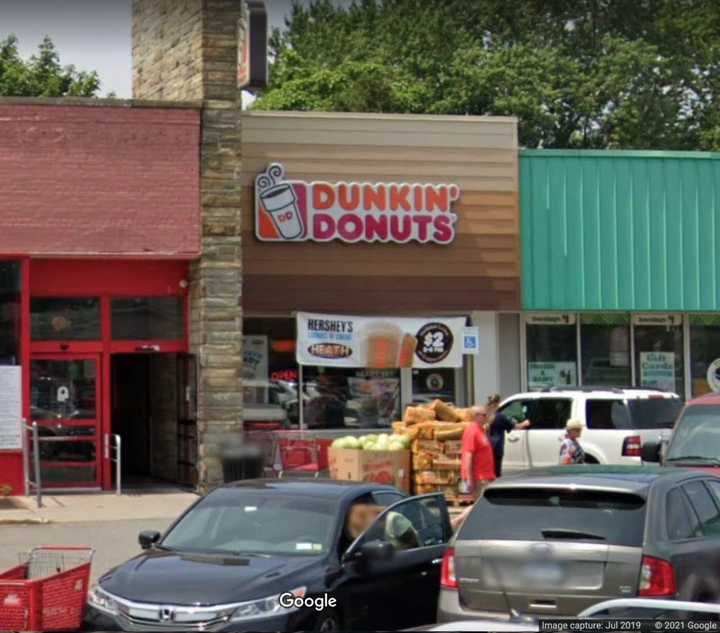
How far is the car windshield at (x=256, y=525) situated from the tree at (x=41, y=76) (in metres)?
40.3

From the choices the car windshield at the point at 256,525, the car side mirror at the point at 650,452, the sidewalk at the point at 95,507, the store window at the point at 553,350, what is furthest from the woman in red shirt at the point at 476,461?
the store window at the point at 553,350

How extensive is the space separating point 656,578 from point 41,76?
45.3m

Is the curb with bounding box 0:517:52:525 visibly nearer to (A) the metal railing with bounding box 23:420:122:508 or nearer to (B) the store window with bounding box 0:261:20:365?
(A) the metal railing with bounding box 23:420:122:508

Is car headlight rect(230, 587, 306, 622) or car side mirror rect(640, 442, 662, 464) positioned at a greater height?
car side mirror rect(640, 442, 662, 464)

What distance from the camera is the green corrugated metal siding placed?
2620 centimetres

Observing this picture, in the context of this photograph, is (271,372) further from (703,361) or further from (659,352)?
(703,361)

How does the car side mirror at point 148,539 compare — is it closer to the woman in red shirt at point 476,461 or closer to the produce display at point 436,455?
the woman in red shirt at point 476,461

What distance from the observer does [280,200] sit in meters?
24.7

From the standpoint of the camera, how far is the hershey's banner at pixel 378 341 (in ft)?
81.6

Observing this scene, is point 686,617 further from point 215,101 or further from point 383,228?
point 383,228

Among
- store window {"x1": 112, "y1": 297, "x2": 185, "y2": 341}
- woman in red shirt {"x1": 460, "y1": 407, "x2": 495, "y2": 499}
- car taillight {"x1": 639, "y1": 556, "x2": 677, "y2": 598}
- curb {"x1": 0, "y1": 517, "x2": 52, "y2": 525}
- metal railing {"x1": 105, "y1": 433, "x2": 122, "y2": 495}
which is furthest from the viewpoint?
store window {"x1": 112, "y1": 297, "x2": 185, "y2": 341}

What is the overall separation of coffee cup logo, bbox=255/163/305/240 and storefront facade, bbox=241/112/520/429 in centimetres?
2

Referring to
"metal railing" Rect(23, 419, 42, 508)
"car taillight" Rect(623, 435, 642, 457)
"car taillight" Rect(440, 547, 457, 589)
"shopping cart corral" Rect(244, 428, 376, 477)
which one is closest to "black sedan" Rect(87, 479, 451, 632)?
"car taillight" Rect(440, 547, 457, 589)

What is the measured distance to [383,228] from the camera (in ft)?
82.5
